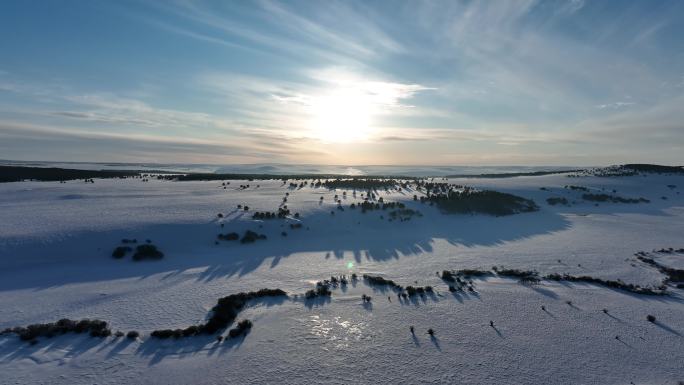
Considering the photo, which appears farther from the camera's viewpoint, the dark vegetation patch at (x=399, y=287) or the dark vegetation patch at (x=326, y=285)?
the dark vegetation patch at (x=399, y=287)

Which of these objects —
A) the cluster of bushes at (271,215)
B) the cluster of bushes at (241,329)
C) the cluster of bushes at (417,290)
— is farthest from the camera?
the cluster of bushes at (271,215)

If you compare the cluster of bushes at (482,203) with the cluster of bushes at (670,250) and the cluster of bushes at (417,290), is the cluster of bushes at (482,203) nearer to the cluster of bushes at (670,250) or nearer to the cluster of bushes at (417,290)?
the cluster of bushes at (670,250)

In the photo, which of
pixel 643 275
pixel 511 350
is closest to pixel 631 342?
pixel 511 350

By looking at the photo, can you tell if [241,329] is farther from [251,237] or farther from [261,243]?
[251,237]

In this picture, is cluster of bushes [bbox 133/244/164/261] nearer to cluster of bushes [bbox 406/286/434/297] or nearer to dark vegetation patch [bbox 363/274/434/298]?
dark vegetation patch [bbox 363/274/434/298]

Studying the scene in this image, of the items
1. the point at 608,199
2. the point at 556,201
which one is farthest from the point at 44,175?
the point at 608,199

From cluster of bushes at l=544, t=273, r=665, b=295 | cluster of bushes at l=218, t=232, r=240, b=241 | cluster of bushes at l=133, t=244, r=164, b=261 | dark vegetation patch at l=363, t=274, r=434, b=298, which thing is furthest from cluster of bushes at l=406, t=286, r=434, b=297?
cluster of bushes at l=133, t=244, r=164, b=261

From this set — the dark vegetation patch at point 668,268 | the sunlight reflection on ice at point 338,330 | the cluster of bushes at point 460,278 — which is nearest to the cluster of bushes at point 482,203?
the dark vegetation patch at point 668,268
